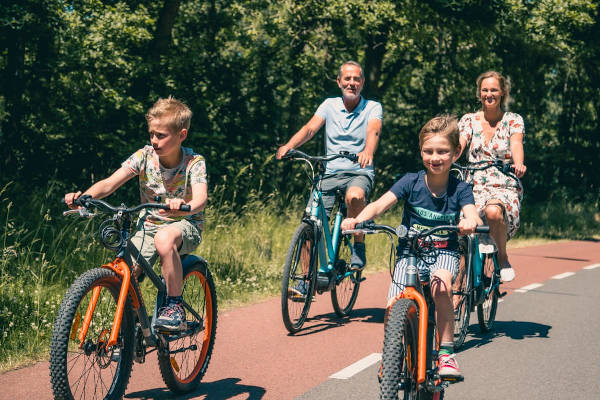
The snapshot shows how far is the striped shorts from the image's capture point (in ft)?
14.0

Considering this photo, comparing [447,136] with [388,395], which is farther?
[447,136]

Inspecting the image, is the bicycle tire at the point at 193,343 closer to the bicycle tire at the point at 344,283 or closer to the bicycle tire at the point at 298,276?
the bicycle tire at the point at 298,276

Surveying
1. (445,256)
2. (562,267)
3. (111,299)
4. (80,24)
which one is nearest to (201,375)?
(111,299)

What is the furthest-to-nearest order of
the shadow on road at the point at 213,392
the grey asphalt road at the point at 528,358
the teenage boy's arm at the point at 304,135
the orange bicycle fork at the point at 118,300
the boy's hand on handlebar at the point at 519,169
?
the teenage boy's arm at the point at 304,135, the boy's hand on handlebar at the point at 519,169, the grey asphalt road at the point at 528,358, the shadow on road at the point at 213,392, the orange bicycle fork at the point at 118,300

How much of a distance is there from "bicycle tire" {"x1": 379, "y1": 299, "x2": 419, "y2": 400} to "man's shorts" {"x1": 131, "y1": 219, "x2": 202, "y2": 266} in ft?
4.51

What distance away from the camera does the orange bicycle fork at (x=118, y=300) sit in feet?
12.3

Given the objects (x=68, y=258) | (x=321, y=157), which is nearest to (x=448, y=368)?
(x=321, y=157)

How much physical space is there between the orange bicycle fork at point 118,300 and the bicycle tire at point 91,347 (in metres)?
0.04

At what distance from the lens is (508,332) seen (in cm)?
703

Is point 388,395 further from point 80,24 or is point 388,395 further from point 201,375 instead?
point 80,24

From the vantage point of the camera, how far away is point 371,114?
281 inches

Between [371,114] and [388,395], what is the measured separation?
12.8ft

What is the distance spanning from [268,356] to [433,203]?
205 cm

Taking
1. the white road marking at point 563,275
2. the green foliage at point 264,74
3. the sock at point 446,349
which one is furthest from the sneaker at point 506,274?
the green foliage at point 264,74
